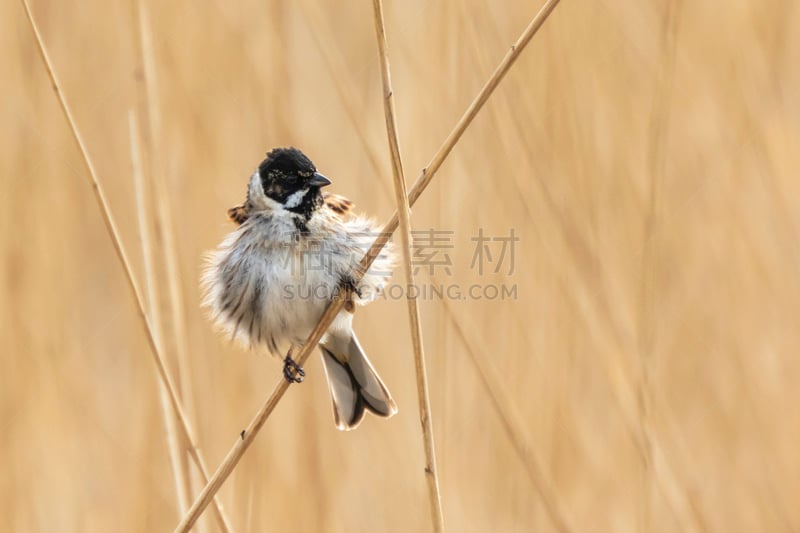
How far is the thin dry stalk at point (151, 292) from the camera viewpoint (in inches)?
77.0

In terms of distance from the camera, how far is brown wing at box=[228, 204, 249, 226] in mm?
2445

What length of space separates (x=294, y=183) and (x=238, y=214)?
26 cm

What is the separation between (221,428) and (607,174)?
1.39 metres

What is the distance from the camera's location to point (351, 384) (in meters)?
2.46

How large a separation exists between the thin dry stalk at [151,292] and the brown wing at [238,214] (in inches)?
17.4

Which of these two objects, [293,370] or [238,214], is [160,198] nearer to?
[238,214]

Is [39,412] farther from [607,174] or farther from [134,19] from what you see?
[607,174]

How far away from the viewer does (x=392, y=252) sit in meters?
2.58

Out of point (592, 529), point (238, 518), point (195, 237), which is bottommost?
point (592, 529)

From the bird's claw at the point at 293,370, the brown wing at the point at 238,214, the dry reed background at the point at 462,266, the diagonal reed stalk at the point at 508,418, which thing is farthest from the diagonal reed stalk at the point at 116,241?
the brown wing at the point at 238,214

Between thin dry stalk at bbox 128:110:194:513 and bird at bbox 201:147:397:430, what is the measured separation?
310 mm

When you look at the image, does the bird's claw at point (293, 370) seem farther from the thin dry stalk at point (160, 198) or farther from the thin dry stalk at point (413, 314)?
the thin dry stalk at point (413, 314)

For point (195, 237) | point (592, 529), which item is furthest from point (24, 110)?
point (592, 529)

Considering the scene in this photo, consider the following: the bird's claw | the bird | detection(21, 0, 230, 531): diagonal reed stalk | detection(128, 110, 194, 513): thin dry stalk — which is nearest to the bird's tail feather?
the bird
